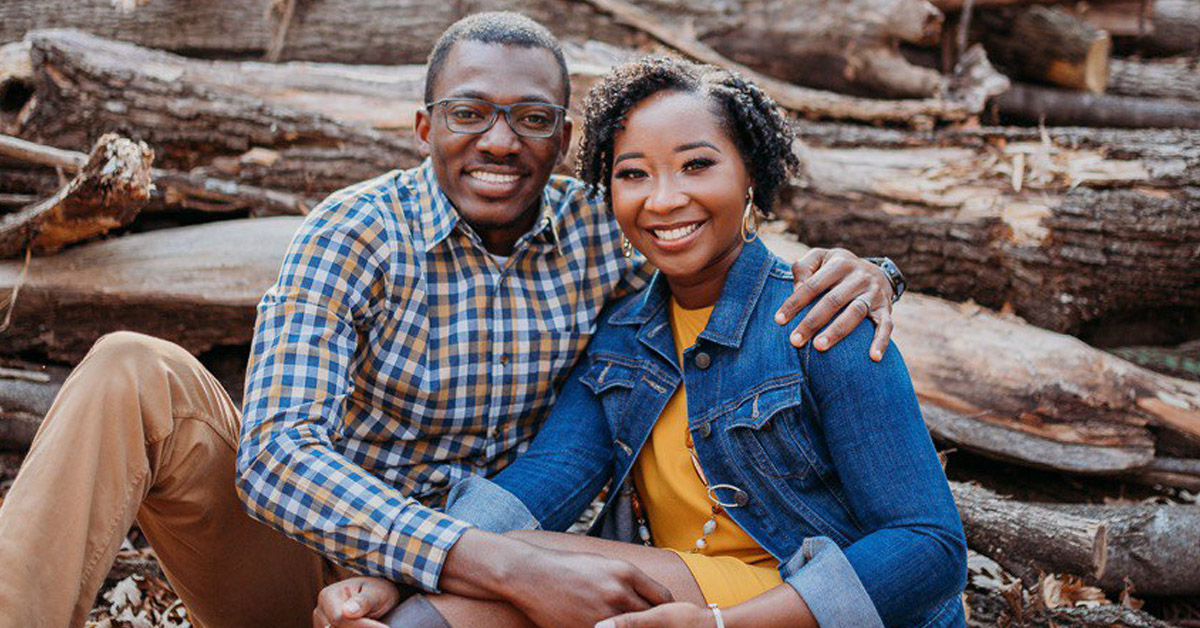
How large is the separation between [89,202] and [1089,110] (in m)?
5.54

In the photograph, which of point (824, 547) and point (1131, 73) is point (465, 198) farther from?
point (1131, 73)

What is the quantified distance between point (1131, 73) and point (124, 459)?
6389mm

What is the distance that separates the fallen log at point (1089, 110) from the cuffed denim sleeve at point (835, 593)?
4.56m

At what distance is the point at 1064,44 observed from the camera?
6016mm

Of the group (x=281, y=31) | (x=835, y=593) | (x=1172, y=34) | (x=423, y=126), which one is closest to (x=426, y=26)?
(x=281, y=31)

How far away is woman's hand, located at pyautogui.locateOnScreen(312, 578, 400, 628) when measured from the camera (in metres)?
2.27

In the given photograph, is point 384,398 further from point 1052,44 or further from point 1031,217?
point 1052,44

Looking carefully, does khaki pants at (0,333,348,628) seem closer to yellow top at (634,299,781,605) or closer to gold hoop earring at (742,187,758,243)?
yellow top at (634,299,781,605)

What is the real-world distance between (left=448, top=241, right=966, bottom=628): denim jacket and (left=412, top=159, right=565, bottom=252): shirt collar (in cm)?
35

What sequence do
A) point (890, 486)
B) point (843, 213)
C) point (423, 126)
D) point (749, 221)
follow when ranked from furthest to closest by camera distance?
point (843, 213)
point (423, 126)
point (749, 221)
point (890, 486)

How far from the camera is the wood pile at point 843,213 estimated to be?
12.1 feet

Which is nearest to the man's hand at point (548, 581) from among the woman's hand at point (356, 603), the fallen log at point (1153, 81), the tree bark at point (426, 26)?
the woman's hand at point (356, 603)

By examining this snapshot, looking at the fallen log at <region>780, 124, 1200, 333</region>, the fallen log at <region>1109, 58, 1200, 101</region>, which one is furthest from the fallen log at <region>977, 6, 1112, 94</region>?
the fallen log at <region>780, 124, 1200, 333</region>

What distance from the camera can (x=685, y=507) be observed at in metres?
2.64
